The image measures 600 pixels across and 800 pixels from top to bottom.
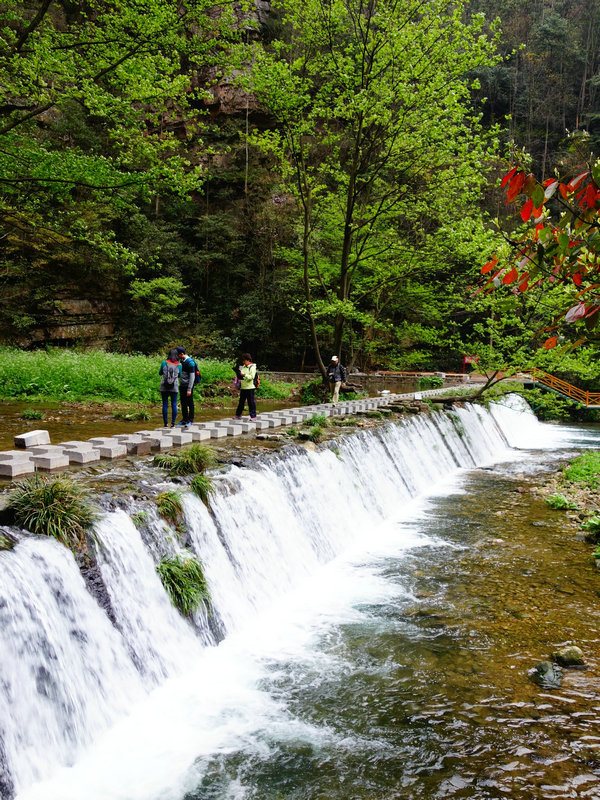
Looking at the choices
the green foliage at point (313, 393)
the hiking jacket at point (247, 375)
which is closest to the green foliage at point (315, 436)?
the hiking jacket at point (247, 375)

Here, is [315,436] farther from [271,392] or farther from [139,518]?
[271,392]

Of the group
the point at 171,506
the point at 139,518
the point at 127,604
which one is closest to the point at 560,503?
the point at 171,506

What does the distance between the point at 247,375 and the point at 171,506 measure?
606 cm

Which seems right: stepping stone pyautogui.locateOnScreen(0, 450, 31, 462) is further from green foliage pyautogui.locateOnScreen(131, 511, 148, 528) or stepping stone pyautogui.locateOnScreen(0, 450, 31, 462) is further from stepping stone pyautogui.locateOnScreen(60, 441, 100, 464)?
green foliage pyautogui.locateOnScreen(131, 511, 148, 528)

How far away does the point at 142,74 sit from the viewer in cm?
1120

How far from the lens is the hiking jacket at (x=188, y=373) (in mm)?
10758

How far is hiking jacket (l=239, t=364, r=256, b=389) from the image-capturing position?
11.7 meters

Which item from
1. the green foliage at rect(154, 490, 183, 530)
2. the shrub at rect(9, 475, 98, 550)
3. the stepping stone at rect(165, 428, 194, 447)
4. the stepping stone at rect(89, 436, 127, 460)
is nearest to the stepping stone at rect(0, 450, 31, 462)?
the stepping stone at rect(89, 436, 127, 460)

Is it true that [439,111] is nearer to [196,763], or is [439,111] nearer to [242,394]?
[242,394]

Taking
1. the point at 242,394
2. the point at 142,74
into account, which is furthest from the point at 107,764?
the point at 142,74

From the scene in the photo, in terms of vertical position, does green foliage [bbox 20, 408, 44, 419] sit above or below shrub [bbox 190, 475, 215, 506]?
above

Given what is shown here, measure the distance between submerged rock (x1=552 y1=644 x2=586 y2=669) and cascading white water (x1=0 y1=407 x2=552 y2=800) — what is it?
314 centimetres

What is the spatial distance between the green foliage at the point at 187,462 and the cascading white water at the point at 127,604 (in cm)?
32

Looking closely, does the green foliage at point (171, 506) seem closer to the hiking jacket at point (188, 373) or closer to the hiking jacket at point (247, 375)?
the hiking jacket at point (188, 373)
